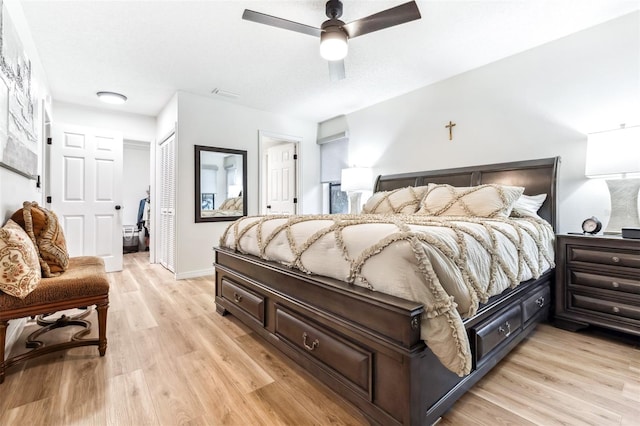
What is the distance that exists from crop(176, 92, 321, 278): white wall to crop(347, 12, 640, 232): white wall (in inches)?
89.6

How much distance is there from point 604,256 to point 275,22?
289cm

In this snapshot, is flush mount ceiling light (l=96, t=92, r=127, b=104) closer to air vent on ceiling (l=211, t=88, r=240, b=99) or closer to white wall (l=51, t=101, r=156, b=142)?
white wall (l=51, t=101, r=156, b=142)

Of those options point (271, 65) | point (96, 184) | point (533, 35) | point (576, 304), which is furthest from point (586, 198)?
point (96, 184)

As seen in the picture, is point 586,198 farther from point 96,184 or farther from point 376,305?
point 96,184

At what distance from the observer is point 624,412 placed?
142 centimetres

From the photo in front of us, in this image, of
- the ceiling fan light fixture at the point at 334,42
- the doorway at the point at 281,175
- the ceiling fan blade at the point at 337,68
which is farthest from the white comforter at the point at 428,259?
the doorway at the point at 281,175

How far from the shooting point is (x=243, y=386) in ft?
5.36

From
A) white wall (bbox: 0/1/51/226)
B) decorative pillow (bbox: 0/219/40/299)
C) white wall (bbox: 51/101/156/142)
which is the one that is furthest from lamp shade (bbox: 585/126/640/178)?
white wall (bbox: 51/101/156/142)

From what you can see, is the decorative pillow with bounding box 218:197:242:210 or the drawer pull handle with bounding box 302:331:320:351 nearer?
the drawer pull handle with bounding box 302:331:320:351

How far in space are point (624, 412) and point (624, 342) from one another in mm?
1042

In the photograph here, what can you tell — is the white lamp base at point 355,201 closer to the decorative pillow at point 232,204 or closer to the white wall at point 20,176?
the decorative pillow at point 232,204

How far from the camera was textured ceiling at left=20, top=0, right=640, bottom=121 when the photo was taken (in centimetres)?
236

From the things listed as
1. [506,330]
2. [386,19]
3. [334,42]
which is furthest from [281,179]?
[506,330]

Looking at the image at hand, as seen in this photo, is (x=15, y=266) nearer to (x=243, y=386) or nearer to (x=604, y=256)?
(x=243, y=386)
